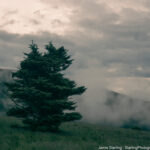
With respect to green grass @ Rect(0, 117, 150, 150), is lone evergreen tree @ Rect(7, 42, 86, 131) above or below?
above

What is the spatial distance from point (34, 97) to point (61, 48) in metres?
5.79

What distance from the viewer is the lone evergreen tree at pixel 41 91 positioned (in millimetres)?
26000

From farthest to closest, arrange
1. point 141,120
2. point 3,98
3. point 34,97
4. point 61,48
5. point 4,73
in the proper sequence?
point 141,120, point 4,73, point 3,98, point 61,48, point 34,97

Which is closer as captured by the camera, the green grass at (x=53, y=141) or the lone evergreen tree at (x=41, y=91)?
the green grass at (x=53, y=141)

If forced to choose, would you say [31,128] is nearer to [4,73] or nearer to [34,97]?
[34,97]

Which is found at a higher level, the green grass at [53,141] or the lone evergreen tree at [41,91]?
the lone evergreen tree at [41,91]

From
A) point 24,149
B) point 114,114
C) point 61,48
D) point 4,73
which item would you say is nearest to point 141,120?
point 114,114

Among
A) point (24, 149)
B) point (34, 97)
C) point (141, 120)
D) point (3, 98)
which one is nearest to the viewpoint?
point (24, 149)

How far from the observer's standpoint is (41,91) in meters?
25.4

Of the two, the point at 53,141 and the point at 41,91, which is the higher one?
the point at 41,91

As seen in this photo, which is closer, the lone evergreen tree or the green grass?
the green grass

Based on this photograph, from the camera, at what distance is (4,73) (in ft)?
311

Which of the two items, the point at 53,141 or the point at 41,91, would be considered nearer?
the point at 53,141

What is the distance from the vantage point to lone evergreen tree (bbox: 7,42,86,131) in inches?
1024
